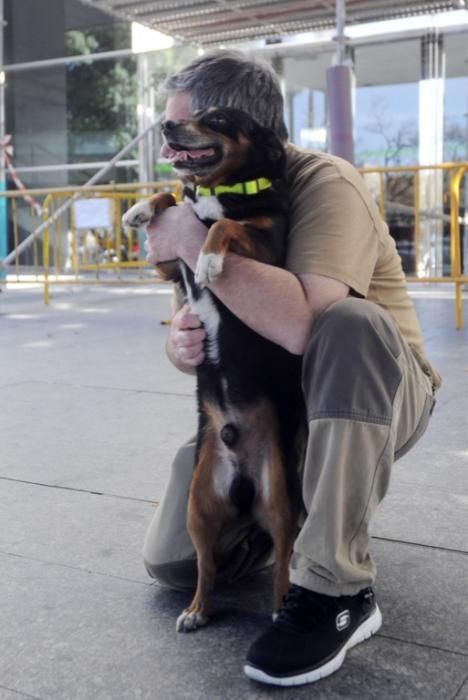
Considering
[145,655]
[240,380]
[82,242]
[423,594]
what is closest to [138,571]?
[145,655]

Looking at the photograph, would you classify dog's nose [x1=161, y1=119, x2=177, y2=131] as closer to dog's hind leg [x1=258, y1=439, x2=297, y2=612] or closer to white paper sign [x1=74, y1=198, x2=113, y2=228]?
dog's hind leg [x1=258, y1=439, x2=297, y2=612]

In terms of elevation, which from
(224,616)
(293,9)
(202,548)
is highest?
(293,9)

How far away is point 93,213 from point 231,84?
24.8 feet

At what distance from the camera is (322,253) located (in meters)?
1.94

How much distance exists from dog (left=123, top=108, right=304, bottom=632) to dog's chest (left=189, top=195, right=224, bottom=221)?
0.07 feet

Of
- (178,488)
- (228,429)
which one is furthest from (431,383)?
(178,488)

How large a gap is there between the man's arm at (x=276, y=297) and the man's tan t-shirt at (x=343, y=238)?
5 cm

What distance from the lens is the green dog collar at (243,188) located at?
2.11m

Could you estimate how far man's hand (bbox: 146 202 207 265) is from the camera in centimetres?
215

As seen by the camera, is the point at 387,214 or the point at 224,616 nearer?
the point at 224,616

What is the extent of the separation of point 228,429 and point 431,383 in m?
0.53

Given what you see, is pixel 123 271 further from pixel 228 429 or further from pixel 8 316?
pixel 228 429

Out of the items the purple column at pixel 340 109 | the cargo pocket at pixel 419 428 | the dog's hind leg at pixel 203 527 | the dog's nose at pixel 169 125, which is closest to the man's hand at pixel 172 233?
the dog's nose at pixel 169 125

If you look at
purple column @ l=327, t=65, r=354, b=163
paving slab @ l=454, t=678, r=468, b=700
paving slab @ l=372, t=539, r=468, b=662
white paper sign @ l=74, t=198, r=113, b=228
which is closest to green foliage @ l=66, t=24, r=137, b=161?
white paper sign @ l=74, t=198, r=113, b=228
